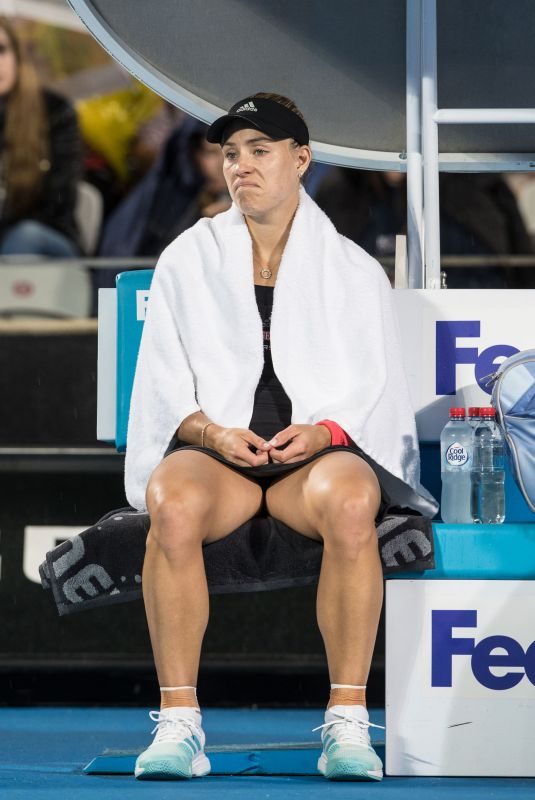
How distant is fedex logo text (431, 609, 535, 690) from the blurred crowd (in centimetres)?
236

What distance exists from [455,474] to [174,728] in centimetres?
92

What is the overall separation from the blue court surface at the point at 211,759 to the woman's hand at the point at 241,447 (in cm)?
59

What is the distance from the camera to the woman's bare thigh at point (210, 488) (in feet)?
8.27

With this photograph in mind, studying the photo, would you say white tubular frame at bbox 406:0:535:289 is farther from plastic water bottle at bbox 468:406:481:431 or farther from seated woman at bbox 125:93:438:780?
plastic water bottle at bbox 468:406:481:431

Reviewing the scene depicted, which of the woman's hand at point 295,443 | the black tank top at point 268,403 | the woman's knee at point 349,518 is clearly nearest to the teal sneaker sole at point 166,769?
the woman's knee at point 349,518

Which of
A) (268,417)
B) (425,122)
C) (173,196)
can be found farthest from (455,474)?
(173,196)

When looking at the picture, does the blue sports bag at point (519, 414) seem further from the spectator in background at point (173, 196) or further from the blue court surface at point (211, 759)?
the spectator in background at point (173, 196)

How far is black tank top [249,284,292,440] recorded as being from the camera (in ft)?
9.32

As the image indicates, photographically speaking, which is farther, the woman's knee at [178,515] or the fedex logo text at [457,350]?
the fedex logo text at [457,350]

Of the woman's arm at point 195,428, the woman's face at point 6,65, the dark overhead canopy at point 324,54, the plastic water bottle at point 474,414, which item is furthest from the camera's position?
the woman's face at point 6,65

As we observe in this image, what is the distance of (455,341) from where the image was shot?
3.10 meters

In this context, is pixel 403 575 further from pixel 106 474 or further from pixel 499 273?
pixel 499 273

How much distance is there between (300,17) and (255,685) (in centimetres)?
191

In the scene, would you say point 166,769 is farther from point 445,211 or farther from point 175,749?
point 445,211
